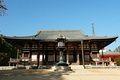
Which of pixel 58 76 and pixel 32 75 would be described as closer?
pixel 58 76

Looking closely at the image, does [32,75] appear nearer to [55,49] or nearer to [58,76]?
[58,76]

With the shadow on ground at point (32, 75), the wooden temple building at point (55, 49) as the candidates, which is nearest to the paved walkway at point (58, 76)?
the shadow on ground at point (32, 75)

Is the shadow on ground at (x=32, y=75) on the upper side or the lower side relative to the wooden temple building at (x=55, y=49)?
lower

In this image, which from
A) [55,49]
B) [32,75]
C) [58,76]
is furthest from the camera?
[55,49]

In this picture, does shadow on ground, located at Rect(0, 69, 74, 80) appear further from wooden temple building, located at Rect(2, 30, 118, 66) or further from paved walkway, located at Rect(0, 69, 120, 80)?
wooden temple building, located at Rect(2, 30, 118, 66)

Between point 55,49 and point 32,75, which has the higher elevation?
point 55,49

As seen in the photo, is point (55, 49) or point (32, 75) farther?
point (55, 49)

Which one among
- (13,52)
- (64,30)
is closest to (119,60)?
(64,30)

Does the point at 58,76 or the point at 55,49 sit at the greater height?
the point at 55,49

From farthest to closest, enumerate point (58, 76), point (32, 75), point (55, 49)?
point (55, 49) → point (32, 75) → point (58, 76)

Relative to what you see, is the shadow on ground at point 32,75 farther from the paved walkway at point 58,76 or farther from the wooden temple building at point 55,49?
the wooden temple building at point 55,49

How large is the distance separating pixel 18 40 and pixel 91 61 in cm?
1328

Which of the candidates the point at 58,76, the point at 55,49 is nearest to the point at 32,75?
the point at 58,76

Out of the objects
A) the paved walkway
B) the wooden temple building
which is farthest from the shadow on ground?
the wooden temple building
